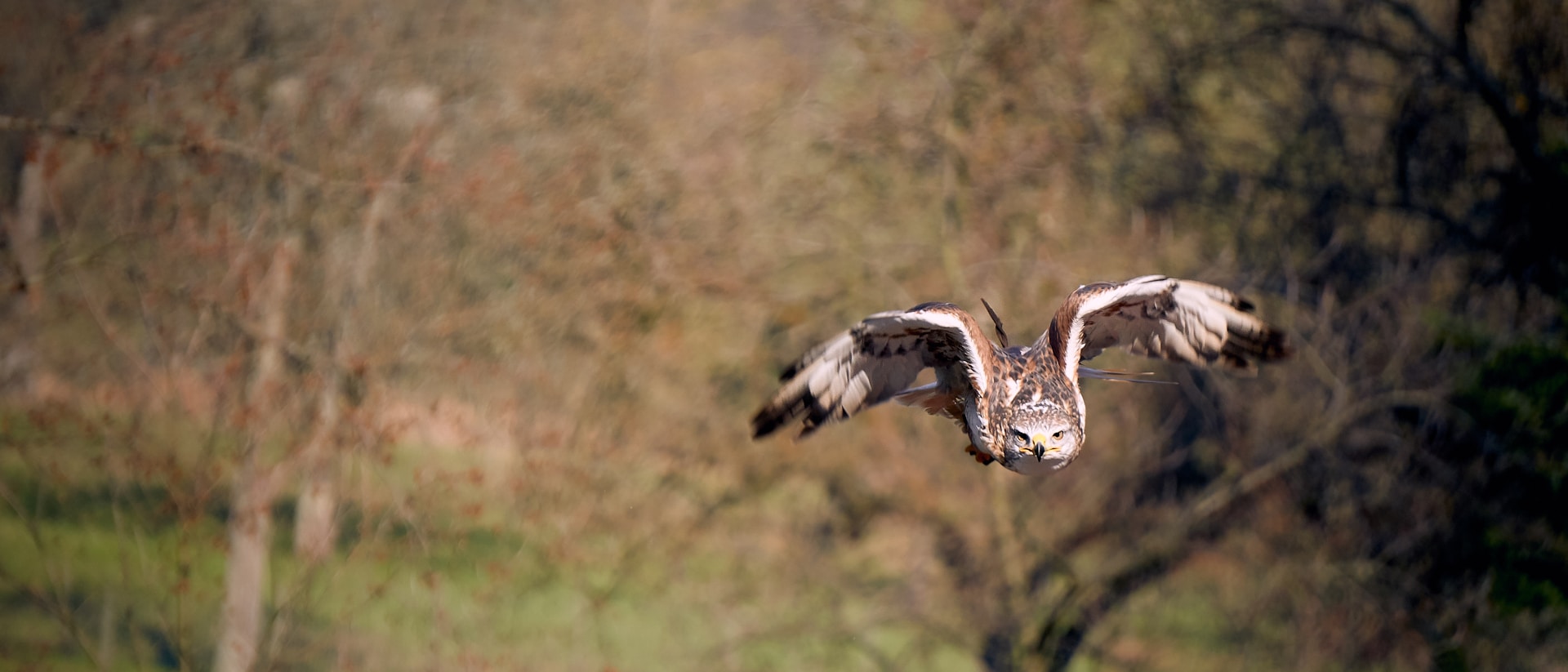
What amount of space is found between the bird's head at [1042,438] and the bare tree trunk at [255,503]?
4693 millimetres

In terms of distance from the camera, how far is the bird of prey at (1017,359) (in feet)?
13.7

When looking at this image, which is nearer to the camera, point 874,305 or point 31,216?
point 31,216

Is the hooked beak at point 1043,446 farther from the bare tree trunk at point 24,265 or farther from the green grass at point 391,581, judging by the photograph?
the bare tree trunk at point 24,265

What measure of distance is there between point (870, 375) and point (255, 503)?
4.75 meters

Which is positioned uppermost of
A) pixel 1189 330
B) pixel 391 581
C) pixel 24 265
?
pixel 1189 330

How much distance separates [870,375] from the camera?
4.81 metres

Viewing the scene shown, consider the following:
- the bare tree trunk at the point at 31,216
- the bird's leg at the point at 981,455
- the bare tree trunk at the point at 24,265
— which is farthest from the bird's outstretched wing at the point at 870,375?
the bare tree trunk at the point at 24,265

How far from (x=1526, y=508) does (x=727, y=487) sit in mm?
6035

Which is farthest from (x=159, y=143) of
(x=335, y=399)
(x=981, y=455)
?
(x=981, y=455)

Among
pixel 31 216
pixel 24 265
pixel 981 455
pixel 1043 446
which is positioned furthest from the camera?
pixel 31 216

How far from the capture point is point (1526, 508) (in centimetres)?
992

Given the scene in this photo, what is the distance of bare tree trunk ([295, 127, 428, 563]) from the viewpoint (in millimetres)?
7922

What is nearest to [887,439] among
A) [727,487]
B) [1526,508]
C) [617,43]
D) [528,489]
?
[727,487]

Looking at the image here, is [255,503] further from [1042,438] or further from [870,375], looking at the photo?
[1042,438]
